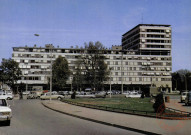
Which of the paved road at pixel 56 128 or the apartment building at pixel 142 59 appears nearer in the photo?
the paved road at pixel 56 128

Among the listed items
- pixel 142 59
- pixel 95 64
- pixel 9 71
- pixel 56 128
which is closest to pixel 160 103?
pixel 56 128

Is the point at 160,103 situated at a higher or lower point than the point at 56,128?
higher

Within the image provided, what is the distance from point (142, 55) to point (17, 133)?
337 feet

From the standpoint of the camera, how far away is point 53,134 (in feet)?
33.7

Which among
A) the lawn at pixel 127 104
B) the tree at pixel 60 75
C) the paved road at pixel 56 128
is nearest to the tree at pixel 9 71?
the tree at pixel 60 75

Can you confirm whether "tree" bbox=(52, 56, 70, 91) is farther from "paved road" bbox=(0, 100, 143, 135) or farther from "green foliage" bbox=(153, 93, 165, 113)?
"paved road" bbox=(0, 100, 143, 135)

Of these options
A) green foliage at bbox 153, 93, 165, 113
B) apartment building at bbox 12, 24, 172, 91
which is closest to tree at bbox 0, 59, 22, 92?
apartment building at bbox 12, 24, 172, 91

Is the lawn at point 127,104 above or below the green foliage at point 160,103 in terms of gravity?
below

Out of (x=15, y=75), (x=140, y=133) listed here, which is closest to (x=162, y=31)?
(x=15, y=75)

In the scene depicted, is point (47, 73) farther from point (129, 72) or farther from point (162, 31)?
point (162, 31)

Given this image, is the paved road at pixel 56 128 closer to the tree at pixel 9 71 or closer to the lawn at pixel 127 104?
the lawn at pixel 127 104

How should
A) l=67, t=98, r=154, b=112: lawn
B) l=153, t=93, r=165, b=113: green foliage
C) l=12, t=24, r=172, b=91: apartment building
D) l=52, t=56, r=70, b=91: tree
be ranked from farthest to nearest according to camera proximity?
l=12, t=24, r=172, b=91: apartment building → l=52, t=56, r=70, b=91: tree → l=67, t=98, r=154, b=112: lawn → l=153, t=93, r=165, b=113: green foliage

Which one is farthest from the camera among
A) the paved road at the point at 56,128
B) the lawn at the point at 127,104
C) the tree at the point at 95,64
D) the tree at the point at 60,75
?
the tree at the point at 60,75

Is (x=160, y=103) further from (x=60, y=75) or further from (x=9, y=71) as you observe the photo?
(x=9, y=71)
